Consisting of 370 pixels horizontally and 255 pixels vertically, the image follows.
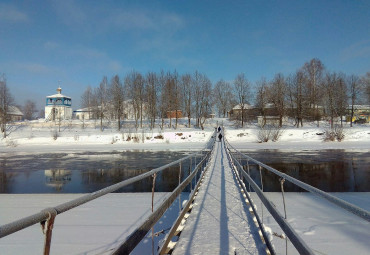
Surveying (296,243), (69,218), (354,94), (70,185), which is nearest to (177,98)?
(354,94)

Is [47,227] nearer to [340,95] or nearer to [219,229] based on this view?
[219,229]

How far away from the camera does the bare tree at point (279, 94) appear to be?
54884 mm

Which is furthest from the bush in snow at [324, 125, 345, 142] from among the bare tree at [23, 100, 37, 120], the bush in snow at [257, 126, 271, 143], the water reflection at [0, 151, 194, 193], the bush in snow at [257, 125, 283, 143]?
the bare tree at [23, 100, 37, 120]

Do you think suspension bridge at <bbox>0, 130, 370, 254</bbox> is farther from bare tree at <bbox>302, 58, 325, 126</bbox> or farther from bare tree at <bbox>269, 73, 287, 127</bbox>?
bare tree at <bbox>302, 58, 325, 126</bbox>

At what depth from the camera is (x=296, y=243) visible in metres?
2.45

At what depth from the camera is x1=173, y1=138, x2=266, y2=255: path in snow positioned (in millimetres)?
3793

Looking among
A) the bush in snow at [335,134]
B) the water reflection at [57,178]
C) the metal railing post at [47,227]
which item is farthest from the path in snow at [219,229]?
the bush in snow at [335,134]

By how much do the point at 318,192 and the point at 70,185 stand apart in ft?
39.1

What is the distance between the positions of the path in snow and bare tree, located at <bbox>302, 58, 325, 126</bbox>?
58.8m

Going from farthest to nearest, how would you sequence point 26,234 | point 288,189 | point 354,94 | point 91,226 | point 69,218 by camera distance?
point 354,94 < point 288,189 < point 69,218 < point 91,226 < point 26,234

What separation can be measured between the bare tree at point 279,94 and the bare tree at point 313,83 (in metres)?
5.38

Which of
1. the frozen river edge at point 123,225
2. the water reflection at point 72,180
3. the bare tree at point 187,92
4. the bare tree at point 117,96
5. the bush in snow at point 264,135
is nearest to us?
Answer: the frozen river edge at point 123,225

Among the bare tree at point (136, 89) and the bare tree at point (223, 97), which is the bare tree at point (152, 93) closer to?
the bare tree at point (136, 89)

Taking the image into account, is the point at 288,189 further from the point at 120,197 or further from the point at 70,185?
the point at 70,185
